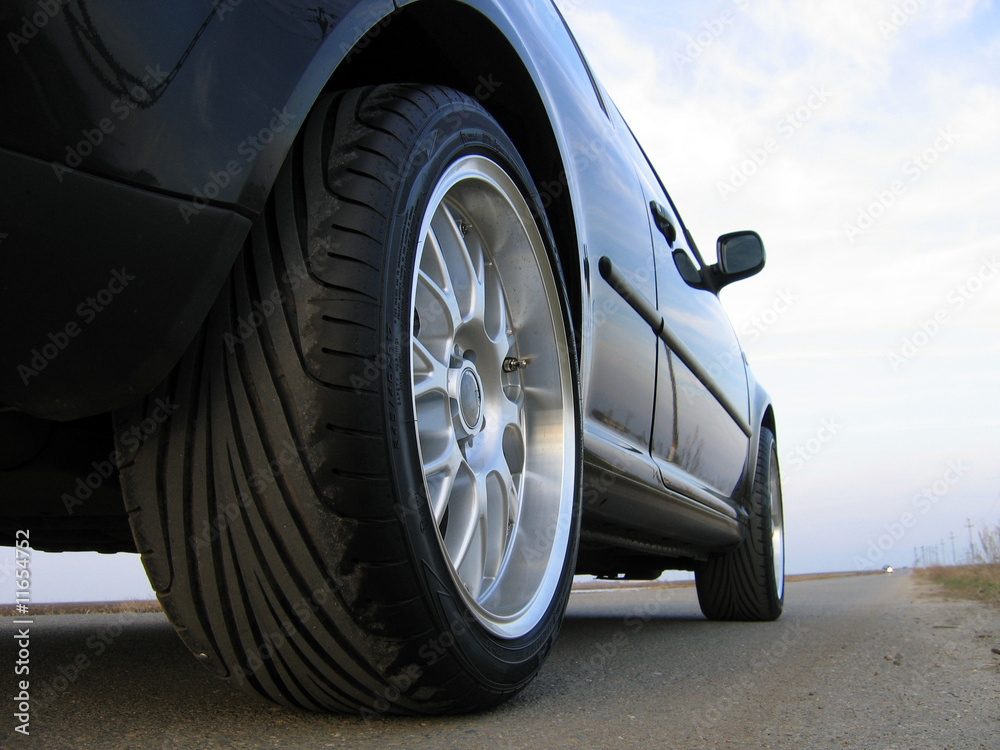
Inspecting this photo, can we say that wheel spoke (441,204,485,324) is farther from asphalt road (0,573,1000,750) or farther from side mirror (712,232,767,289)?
side mirror (712,232,767,289)

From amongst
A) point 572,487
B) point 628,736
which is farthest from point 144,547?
point 572,487

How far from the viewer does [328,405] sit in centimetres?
103

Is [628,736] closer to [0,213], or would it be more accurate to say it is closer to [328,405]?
[328,405]

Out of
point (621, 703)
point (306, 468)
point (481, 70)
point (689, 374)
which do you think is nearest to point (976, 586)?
point (689, 374)

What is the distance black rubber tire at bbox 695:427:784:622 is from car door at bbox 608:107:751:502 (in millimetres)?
301

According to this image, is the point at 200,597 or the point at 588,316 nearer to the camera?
the point at 200,597

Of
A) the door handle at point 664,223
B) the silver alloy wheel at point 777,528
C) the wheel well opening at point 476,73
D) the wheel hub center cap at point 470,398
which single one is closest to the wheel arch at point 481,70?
the wheel well opening at point 476,73

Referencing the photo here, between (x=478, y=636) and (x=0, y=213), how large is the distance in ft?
2.69

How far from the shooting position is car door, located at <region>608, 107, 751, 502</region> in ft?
8.52

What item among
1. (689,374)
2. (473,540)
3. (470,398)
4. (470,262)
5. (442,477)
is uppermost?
(470,262)

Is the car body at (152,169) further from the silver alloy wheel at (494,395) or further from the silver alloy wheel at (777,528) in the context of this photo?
the silver alloy wheel at (777,528)

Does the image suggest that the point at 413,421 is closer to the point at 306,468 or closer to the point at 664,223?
the point at 306,468

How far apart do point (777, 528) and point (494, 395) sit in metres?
3.28

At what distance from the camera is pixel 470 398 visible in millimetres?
1563
